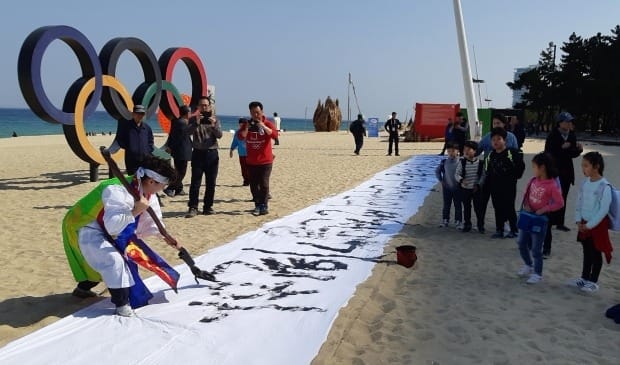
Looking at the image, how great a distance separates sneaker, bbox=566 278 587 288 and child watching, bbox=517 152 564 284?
266 mm

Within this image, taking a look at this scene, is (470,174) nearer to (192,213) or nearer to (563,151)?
(563,151)

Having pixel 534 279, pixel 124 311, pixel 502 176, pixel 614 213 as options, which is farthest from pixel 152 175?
pixel 502 176

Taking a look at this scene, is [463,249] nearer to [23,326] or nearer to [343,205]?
[343,205]

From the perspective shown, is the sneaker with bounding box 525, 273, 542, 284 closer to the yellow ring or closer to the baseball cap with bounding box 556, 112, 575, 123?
the baseball cap with bounding box 556, 112, 575, 123

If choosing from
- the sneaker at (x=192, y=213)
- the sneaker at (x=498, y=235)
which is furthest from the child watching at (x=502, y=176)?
the sneaker at (x=192, y=213)

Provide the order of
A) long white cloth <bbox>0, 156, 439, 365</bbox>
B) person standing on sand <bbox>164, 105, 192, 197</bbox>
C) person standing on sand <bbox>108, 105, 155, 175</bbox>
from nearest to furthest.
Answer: long white cloth <bbox>0, 156, 439, 365</bbox>, person standing on sand <bbox>108, 105, 155, 175</bbox>, person standing on sand <bbox>164, 105, 192, 197</bbox>

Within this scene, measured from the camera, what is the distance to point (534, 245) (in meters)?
4.70

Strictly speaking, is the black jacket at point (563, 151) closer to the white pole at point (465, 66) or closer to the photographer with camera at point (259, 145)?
the photographer with camera at point (259, 145)

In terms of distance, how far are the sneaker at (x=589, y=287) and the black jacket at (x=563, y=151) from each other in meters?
2.48

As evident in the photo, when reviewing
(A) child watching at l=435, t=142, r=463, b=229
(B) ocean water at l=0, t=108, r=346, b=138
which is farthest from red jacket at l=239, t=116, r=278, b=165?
(B) ocean water at l=0, t=108, r=346, b=138

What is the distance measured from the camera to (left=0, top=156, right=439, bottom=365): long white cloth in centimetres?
309

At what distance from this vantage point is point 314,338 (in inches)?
133

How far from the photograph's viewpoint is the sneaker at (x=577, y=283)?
4.50 meters

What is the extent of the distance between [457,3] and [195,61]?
1050 centimetres
